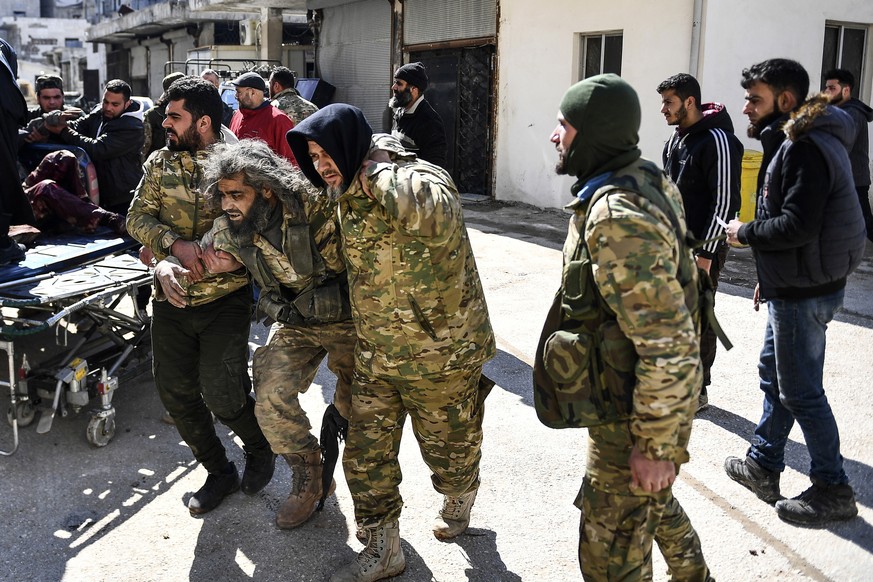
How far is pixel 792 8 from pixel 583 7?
99.7 inches

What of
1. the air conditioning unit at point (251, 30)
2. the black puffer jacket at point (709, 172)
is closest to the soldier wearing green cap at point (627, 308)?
the black puffer jacket at point (709, 172)

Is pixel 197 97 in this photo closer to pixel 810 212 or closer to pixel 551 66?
pixel 810 212

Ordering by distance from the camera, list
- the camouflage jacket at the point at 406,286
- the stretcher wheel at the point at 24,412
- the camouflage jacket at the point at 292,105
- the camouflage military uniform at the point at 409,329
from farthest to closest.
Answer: the camouflage jacket at the point at 292,105 → the stretcher wheel at the point at 24,412 → the camouflage jacket at the point at 406,286 → the camouflage military uniform at the point at 409,329

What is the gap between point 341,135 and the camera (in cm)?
266

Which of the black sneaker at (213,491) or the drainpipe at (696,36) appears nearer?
the black sneaker at (213,491)

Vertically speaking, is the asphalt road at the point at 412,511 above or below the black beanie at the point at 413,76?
below

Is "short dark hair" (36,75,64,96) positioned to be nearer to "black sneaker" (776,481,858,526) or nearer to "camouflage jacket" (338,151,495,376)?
"camouflage jacket" (338,151,495,376)

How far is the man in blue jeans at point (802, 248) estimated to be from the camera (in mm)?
3100

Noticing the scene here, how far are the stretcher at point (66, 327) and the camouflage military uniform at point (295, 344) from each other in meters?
1.24

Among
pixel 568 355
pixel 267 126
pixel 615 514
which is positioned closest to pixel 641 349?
pixel 568 355

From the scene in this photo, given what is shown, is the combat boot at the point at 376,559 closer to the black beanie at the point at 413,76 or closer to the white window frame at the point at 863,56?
the black beanie at the point at 413,76

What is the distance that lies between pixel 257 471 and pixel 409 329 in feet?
4.24

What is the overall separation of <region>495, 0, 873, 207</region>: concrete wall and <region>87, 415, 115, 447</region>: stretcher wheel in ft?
24.7

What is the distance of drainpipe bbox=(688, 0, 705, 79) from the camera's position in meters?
9.26
